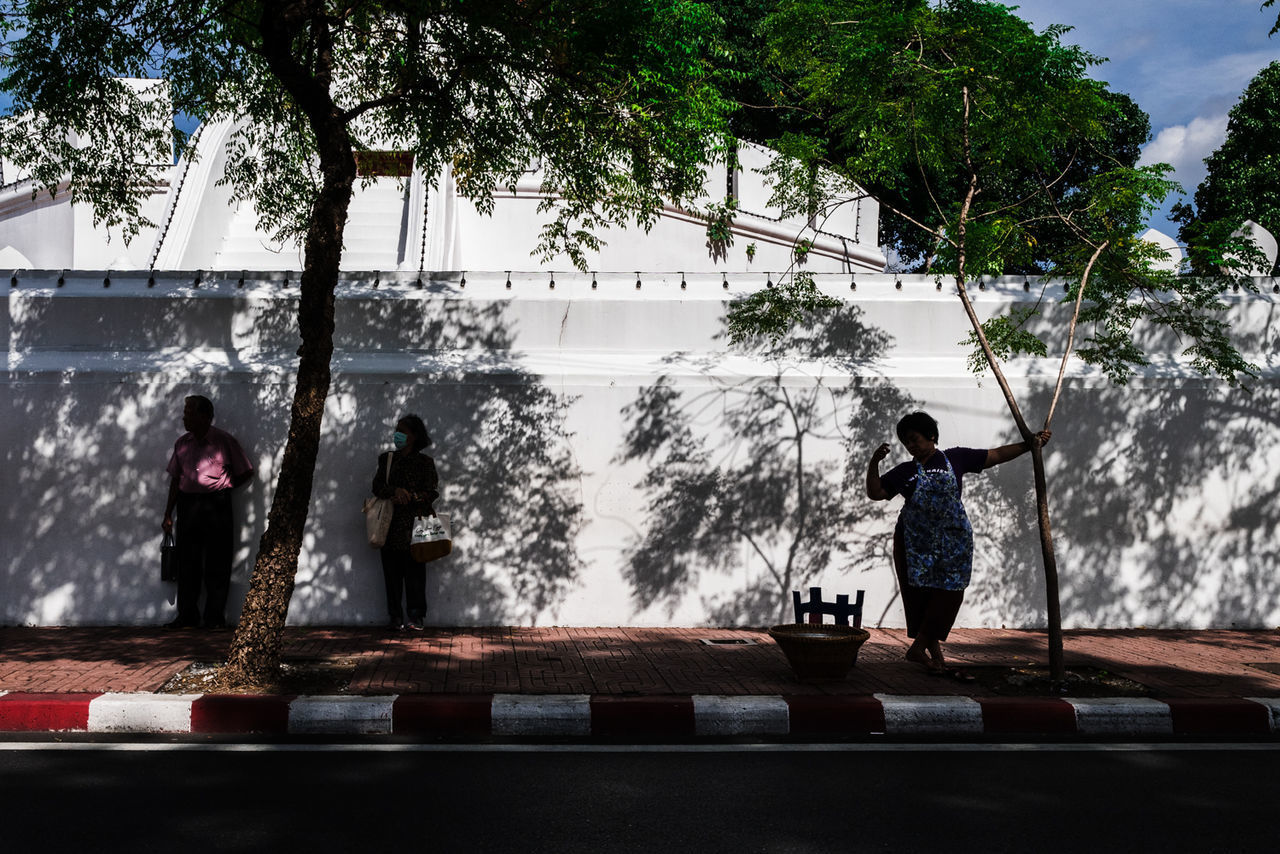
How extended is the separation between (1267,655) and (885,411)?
3033mm

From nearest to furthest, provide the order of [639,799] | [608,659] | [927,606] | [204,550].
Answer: [639,799] < [927,606] < [608,659] < [204,550]

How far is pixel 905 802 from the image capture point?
4.23m

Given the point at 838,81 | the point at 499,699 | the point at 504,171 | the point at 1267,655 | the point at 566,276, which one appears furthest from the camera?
the point at 566,276

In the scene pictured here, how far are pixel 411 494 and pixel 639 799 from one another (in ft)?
13.2

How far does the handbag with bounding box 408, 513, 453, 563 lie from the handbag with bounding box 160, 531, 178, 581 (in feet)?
5.60

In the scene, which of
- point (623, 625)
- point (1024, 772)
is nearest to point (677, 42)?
point (623, 625)

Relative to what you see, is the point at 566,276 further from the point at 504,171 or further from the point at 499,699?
the point at 499,699

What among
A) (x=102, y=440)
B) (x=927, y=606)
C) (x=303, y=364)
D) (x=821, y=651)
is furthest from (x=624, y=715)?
(x=102, y=440)

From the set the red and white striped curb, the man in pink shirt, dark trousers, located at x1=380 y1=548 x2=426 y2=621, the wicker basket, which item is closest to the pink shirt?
the man in pink shirt

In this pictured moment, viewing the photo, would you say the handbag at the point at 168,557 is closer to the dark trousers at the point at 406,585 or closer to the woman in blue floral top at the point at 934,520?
the dark trousers at the point at 406,585

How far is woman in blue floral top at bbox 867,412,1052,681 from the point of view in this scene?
6.41 metres

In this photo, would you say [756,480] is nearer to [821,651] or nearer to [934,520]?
[934,520]

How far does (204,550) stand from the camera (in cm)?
804

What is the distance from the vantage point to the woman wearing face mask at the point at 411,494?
25.7ft
